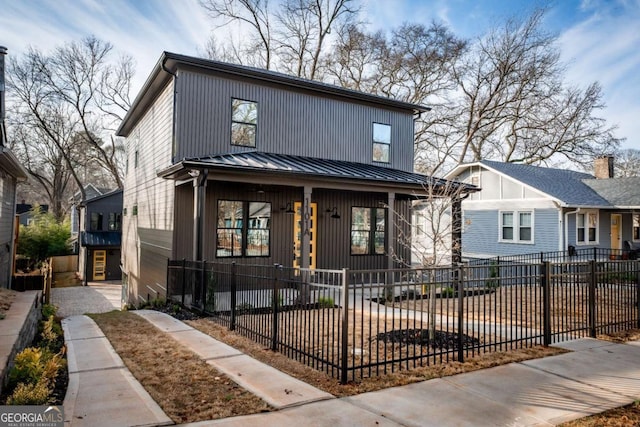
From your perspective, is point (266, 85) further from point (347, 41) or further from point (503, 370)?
point (347, 41)

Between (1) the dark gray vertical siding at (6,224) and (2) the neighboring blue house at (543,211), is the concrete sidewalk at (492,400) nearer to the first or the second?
(1) the dark gray vertical siding at (6,224)

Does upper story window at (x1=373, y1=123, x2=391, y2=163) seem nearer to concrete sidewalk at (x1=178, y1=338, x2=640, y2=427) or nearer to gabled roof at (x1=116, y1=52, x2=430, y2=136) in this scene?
gabled roof at (x1=116, y1=52, x2=430, y2=136)

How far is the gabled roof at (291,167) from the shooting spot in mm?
9023

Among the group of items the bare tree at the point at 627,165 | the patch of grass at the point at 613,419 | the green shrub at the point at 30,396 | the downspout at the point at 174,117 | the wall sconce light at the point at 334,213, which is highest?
the bare tree at the point at 627,165

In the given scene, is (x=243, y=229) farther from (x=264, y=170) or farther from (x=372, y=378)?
(x=372, y=378)

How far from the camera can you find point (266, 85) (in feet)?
40.0

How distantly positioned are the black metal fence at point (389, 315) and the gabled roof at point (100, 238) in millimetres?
20060

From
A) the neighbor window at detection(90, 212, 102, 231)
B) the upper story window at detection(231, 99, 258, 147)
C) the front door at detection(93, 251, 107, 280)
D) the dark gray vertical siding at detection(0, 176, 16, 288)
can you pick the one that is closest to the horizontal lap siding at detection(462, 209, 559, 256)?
the upper story window at detection(231, 99, 258, 147)

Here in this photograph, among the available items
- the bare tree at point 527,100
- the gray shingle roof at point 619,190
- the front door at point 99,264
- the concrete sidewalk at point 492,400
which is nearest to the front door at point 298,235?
the concrete sidewalk at point 492,400

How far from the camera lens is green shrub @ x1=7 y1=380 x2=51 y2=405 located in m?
3.43

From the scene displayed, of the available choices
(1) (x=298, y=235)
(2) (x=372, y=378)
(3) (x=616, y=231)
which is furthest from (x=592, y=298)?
(3) (x=616, y=231)

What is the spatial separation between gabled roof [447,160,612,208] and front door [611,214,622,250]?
152cm

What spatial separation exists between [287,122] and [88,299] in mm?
15257

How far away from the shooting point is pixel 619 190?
19.9m
